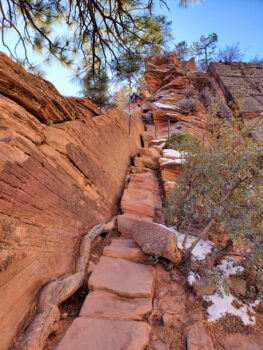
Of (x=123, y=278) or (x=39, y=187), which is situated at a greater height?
(x=39, y=187)

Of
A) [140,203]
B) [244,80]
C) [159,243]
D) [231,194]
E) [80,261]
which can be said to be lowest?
[80,261]

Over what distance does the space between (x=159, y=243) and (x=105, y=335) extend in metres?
1.80

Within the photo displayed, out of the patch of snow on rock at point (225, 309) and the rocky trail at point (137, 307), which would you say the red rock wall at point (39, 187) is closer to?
the rocky trail at point (137, 307)

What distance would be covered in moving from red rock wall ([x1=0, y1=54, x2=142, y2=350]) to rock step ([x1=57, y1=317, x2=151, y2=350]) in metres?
0.74

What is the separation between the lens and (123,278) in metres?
3.47

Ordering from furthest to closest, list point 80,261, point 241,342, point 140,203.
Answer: point 140,203 < point 80,261 < point 241,342

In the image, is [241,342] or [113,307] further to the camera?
[113,307]

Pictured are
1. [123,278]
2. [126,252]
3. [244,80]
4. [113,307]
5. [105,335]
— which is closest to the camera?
[105,335]

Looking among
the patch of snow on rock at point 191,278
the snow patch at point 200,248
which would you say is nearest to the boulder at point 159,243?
the patch of snow on rock at point 191,278

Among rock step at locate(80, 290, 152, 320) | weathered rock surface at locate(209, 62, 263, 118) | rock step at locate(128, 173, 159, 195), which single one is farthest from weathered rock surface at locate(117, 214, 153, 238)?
weathered rock surface at locate(209, 62, 263, 118)

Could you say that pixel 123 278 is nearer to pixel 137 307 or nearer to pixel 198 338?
pixel 137 307

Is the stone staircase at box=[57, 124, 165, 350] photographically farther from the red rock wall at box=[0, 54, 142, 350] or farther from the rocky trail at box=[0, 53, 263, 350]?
the red rock wall at box=[0, 54, 142, 350]


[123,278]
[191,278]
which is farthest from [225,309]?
[123,278]

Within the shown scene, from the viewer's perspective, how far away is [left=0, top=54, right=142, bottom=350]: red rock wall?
2627 millimetres
